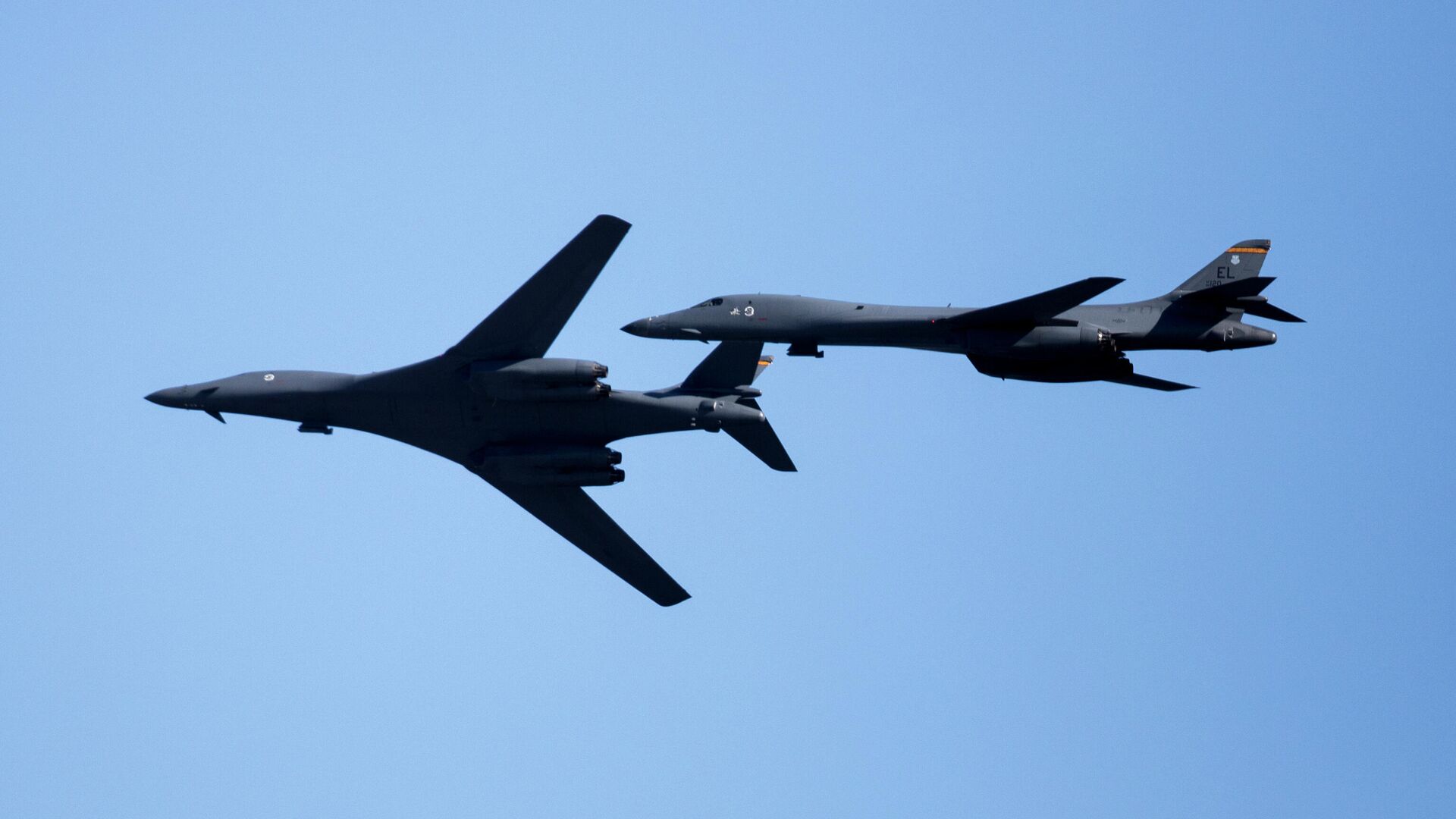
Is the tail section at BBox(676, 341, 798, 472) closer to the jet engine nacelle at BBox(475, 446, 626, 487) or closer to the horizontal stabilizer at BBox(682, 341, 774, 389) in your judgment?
the horizontal stabilizer at BBox(682, 341, 774, 389)

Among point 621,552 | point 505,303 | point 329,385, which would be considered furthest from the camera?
point 621,552

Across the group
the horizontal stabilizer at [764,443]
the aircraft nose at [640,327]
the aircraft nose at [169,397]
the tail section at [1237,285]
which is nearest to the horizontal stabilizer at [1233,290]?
the tail section at [1237,285]

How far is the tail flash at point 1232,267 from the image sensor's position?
4266cm

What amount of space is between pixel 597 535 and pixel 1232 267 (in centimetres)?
1583

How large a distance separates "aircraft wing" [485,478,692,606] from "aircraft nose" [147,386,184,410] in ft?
23.0

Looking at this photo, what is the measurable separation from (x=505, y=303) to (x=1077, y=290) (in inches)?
465

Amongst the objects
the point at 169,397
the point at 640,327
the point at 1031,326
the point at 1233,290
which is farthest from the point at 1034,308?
the point at 169,397

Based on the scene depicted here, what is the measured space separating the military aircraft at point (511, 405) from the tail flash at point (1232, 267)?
10.4 m

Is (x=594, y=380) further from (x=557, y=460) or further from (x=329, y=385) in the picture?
(x=329, y=385)

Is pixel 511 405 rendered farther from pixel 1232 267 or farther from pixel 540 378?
pixel 1232 267

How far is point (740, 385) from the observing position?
39906 millimetres

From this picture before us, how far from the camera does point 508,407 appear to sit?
39094 mm

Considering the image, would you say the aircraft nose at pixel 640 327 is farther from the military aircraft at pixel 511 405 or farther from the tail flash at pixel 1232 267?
the tail flash at pixel 1232 267

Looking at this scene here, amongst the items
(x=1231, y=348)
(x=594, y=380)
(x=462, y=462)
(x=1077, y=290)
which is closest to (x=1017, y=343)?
(x=1077, y=290)
